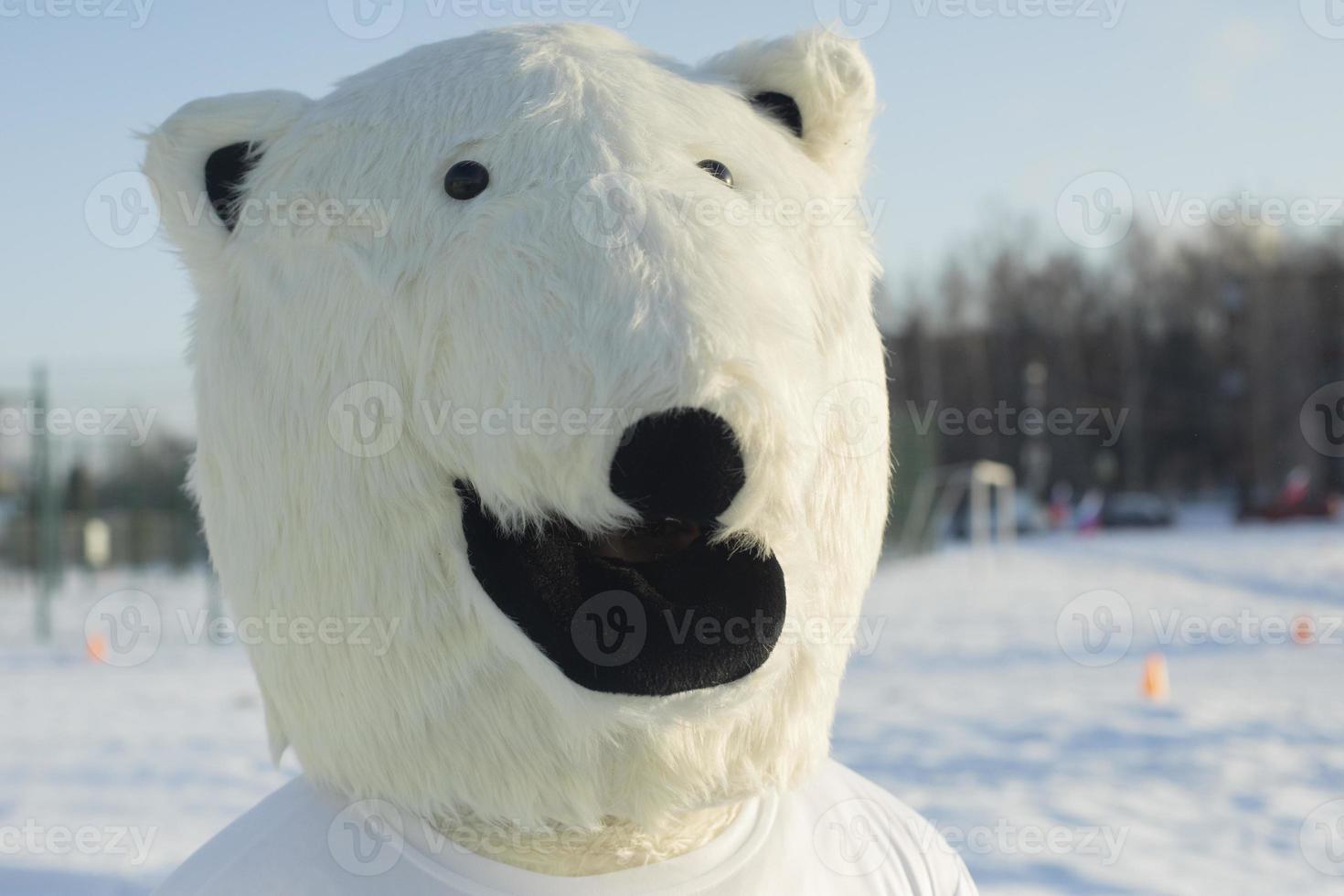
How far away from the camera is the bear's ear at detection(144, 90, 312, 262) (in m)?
1.67

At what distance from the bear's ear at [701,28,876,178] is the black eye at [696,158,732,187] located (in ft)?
0.97

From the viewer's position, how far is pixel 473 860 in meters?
1.51

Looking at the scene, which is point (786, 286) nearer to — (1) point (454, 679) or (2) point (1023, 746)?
(1) point (454, 679)

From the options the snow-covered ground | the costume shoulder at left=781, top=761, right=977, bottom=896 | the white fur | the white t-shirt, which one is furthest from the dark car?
the white fur

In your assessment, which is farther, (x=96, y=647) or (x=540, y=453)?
(x=96, y=647)

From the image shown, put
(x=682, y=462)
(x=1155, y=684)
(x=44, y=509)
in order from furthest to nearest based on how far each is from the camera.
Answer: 1. (x=44, y=509)
2. (x=1155, y=684)
3. (x=682, y=462)

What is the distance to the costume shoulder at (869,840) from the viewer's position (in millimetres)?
1766

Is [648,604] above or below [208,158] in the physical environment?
below

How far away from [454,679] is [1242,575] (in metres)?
18.3

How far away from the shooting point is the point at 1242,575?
17203 mm

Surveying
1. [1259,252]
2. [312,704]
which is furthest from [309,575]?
[1259,252]

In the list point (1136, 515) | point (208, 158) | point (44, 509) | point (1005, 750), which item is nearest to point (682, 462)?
point (208, 158)

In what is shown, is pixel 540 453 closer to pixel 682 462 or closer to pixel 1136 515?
pixel 682 462

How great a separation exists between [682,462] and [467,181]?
573 mm
